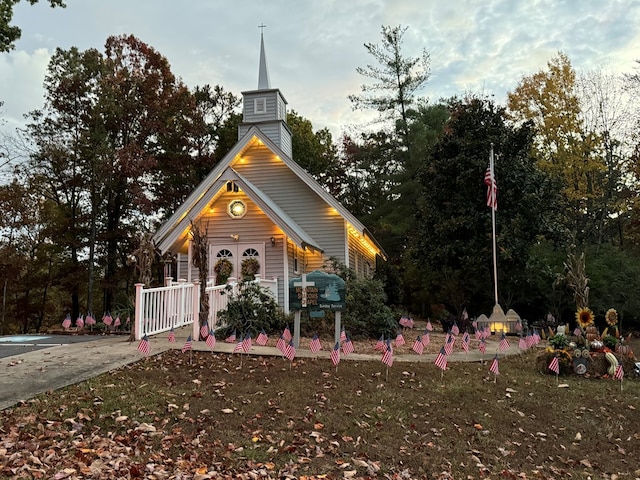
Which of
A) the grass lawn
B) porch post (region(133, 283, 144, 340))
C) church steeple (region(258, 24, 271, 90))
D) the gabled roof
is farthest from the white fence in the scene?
church steeple (region(258, 24, 271, 90))

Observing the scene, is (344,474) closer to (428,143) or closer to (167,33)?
(167,33)

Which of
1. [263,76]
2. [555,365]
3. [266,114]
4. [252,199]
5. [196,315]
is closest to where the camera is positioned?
[555,365]

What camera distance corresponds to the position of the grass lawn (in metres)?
3.99

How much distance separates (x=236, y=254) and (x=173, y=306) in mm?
4054

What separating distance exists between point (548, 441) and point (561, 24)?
13197 mm

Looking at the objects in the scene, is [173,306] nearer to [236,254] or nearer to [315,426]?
[236,254]

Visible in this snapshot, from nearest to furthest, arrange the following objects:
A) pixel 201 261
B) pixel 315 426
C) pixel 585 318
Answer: pixel 315 426 < pixel 585 318 < pixel 201 261

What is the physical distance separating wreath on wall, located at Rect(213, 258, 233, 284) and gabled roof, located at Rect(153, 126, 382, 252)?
160 cm

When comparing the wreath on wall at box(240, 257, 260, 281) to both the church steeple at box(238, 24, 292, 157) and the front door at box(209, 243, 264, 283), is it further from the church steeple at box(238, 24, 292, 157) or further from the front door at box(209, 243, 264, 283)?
the church steeple at box(238, 24, 292, 157)

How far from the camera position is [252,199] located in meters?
12.9

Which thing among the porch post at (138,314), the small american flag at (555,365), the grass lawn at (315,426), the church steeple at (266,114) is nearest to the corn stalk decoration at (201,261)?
the porch post at (138,314)

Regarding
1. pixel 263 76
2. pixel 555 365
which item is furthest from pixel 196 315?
pixel 263 76

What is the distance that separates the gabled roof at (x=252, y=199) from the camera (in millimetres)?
12852

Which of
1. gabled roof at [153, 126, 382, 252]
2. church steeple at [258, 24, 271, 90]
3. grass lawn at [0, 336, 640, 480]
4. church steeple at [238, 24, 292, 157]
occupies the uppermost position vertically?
church steeple at [258, 24, 271, 90]
